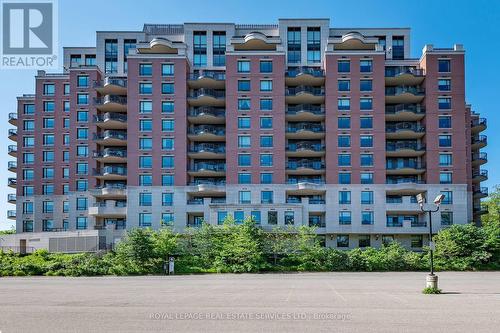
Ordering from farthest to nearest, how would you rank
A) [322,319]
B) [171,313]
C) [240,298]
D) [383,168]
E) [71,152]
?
1. [71,152]
2. [383,168]
3. [240,298]
4. [171,313]
5. [322,319]

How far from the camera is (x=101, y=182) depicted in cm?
6309

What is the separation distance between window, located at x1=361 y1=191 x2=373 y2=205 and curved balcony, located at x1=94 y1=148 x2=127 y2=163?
35060 millimetres

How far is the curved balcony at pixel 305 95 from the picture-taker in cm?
5834

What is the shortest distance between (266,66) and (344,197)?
2160cm

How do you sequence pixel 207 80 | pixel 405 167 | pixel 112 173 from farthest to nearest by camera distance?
pixel 112 173
pixel 207 80
pixel 405 167

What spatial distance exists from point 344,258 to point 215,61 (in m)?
36.6

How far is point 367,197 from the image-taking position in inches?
2250

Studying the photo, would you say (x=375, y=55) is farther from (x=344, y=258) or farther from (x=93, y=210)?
(x=93, y=210)

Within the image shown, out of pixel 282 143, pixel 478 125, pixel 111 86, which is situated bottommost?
pixel 282 143

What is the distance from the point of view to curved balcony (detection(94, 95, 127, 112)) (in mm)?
60594

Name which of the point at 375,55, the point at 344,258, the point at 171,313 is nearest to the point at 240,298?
the point at 171,313

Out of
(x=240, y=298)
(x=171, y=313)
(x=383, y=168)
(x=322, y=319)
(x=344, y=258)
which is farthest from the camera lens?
(x=383, y=168)

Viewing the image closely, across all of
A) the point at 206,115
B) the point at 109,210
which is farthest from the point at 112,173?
the point at 206,115

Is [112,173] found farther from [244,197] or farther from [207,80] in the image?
[244,197]
